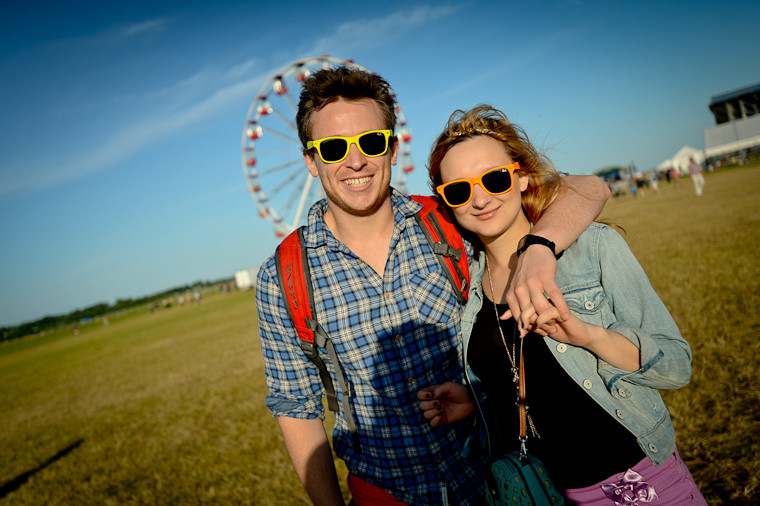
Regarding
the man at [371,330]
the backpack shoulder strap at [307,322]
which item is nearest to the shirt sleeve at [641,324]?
the man at [371,330]

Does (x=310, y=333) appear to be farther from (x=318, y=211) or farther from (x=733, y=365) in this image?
(x=733, y=365)

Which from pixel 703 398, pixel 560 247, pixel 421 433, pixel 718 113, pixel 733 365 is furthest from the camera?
pixel 718 113

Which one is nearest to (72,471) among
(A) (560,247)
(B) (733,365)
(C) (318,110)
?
(C) (318,110)

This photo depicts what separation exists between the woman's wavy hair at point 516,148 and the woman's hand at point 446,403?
0.91 m

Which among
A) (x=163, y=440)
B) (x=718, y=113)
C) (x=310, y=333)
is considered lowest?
(x=163, y=440)

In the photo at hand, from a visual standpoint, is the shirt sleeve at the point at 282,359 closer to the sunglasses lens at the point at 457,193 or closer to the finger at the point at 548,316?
the sunglasses lens at the point at 457,193

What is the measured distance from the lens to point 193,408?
838 cm

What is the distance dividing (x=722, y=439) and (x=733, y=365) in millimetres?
1394

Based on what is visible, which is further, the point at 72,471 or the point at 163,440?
the point at 163,440

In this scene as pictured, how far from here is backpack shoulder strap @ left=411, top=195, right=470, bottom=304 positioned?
204 centimetres

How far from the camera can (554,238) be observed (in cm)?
162

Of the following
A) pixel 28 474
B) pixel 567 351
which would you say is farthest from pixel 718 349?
pixel 28 474

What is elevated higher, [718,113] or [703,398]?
[718,113]

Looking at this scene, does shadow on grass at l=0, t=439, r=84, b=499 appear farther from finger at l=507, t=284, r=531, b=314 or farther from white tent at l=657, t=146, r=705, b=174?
white tent at l=657, t=146, r=705, b=174
